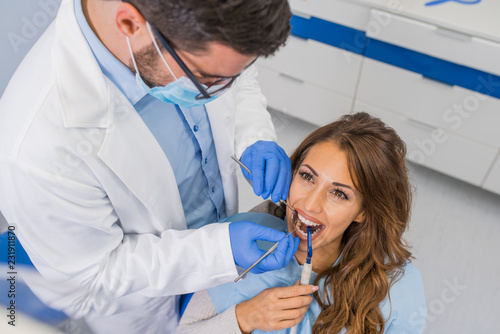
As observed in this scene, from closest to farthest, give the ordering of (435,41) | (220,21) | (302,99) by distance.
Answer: (220,21), (435,41), (302,99)

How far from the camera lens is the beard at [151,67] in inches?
35.9

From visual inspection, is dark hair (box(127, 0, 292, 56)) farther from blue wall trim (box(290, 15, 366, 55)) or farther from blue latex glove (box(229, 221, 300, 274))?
blue wall trim (box(290, 15, 366, 55))

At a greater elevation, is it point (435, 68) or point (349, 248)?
point (435, 68)

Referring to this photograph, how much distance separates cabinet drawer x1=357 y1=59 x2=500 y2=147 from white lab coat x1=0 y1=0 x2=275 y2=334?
50.9 inches

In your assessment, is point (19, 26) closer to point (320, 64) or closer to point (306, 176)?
point (306, 176)

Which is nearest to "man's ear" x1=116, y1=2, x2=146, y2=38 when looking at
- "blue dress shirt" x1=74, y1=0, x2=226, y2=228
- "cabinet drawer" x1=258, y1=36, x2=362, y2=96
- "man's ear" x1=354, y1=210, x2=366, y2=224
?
"blue dress shirt" x1=74, y1=0, x2=226, y2=228

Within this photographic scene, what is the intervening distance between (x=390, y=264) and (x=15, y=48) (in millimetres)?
1309

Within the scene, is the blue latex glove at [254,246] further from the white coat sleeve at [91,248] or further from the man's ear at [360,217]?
the man's ear at [360,217]

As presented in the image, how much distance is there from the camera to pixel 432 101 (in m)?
2.24

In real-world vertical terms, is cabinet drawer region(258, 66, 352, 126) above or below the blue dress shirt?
below

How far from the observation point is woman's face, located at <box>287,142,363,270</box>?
1332 millimetres

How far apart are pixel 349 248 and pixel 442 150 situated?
3.96ft

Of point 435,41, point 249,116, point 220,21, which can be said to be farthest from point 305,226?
point 435,41

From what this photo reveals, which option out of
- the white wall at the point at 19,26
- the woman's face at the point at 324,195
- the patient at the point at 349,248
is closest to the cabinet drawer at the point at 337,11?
the patient at the point at 349,248
